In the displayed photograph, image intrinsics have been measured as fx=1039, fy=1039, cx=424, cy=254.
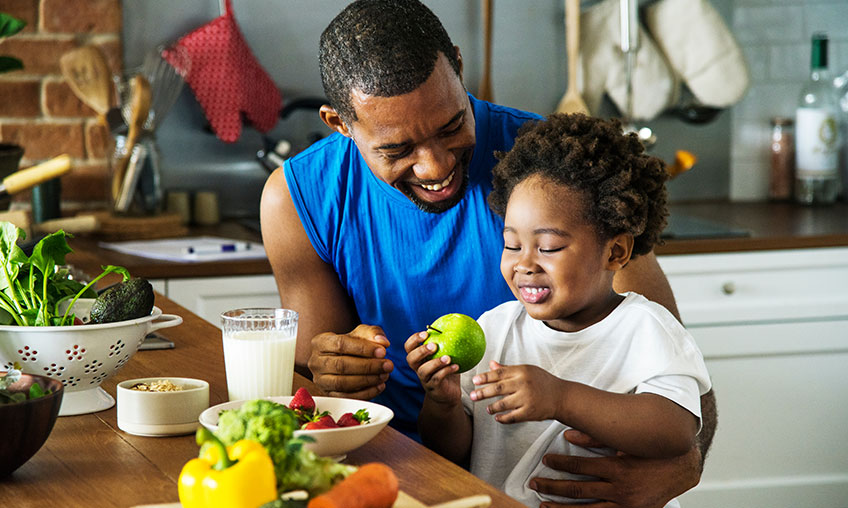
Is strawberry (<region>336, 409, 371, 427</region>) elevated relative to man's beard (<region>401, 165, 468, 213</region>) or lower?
lower

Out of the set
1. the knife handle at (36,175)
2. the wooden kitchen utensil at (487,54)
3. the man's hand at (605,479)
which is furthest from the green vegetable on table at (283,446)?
the wooden kitchen utensil at (487,54)

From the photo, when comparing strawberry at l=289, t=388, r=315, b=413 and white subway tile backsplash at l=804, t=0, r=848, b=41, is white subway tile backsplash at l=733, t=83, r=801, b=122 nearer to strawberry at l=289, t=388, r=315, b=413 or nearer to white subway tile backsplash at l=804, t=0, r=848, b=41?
white subway tile backsplash at l=804, t=0, r=848, b=41

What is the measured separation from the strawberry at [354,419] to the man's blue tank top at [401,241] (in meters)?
0.67

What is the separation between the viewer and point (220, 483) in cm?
80

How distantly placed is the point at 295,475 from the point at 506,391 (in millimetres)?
444

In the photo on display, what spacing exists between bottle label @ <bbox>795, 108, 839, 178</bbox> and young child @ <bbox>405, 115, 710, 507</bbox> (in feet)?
6.21

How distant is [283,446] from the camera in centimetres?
86

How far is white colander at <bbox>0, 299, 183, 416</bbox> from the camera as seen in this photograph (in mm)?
1196

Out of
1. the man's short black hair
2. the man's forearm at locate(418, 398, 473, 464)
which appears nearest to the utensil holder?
the man's short black hair

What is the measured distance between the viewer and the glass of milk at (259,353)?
4.11ft

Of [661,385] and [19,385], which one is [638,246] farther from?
[19,385]

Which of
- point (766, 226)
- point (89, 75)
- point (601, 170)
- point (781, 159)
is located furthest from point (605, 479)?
point (781, 159)

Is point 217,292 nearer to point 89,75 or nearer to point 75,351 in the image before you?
point 89,75

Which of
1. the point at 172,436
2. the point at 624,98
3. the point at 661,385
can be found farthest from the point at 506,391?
the point at 624,98
